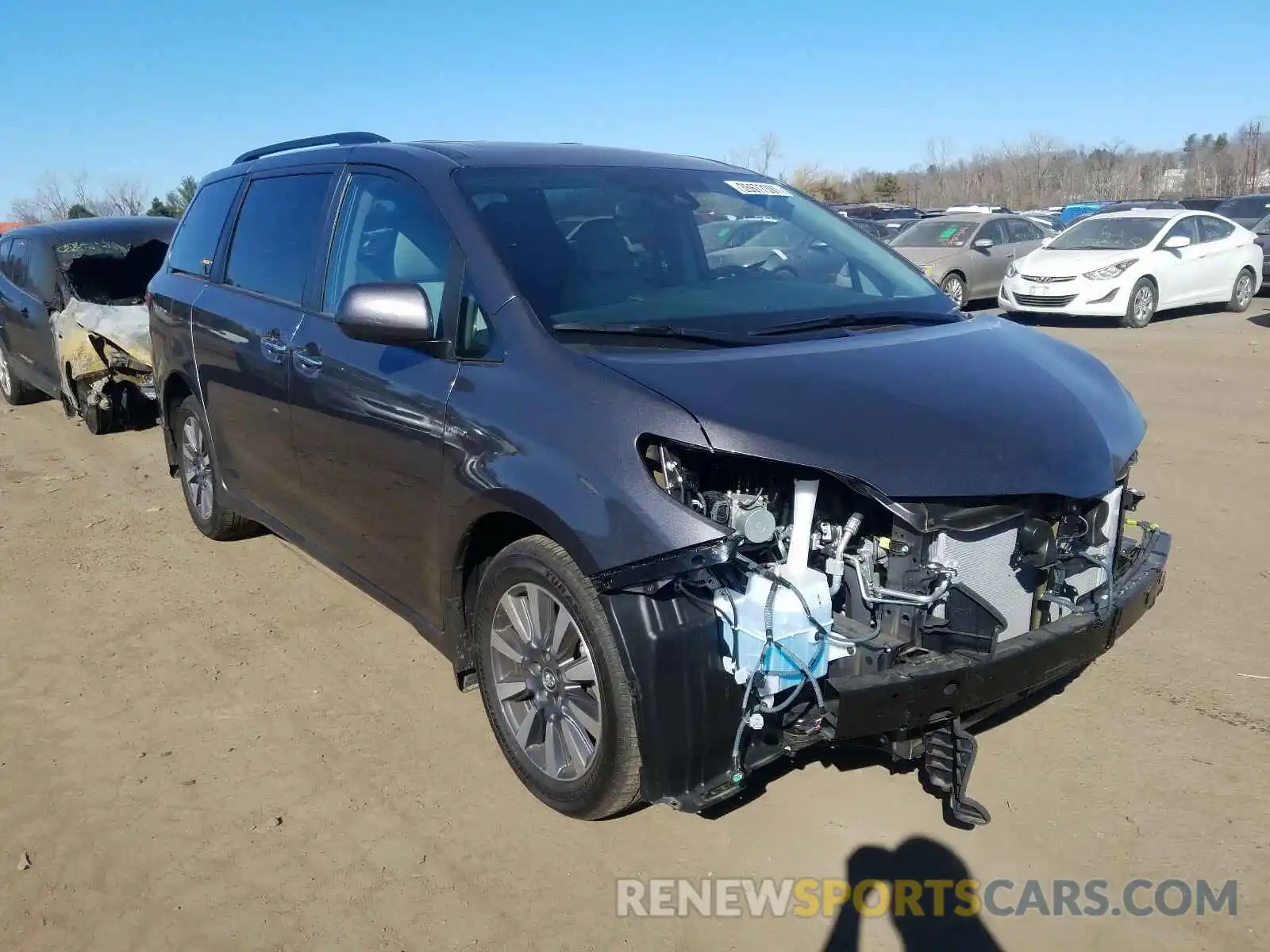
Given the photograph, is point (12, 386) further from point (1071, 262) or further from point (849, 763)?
point (1071, 262)

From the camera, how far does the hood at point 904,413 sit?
2.58 m

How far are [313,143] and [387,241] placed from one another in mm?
1610

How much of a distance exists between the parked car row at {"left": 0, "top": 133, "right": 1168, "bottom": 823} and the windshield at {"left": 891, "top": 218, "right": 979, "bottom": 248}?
1350 cm

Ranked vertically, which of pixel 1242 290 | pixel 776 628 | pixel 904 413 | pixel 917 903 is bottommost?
pixel 917 903

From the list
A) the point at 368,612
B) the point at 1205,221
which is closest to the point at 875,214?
the point at 1205,221

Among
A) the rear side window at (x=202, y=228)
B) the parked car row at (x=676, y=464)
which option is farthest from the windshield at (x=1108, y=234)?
the rear side window at (x=202, y=228)

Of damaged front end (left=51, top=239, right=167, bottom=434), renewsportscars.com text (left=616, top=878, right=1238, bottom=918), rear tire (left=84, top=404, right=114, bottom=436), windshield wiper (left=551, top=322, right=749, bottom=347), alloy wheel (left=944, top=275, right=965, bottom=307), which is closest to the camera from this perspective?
renewsportscars.com text (left=616, top=878, right=1238, bottom=918)

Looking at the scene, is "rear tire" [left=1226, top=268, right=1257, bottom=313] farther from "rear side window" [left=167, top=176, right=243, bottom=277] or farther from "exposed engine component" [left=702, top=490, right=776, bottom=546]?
"exposed engine component" [left=702, top=490, right=776, bottom=546]

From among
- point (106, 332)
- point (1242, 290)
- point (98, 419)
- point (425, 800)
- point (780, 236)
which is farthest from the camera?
point (1242, 290)

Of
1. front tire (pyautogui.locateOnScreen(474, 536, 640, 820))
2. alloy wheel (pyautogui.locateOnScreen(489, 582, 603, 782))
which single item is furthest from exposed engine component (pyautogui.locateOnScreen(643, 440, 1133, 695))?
alloy wheel (pyautogui.locateOnScreen(489, 582, 603, 782))

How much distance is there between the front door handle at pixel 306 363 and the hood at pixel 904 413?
1457 mm

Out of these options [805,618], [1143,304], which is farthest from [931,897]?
[1143,304]

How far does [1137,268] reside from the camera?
1400 cm

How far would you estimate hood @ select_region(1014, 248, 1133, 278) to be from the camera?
554 inches
